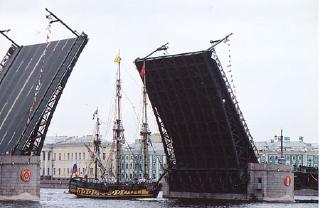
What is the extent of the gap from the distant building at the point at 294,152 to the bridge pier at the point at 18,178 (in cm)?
4709

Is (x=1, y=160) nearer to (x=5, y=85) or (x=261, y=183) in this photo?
(x=5, y=85)

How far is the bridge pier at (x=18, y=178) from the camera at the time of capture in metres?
44.9

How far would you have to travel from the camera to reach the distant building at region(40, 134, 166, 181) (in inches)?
3905

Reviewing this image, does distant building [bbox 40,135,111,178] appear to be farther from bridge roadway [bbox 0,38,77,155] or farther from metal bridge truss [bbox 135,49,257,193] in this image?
bridge roadway [bbox 0,38,77,155]

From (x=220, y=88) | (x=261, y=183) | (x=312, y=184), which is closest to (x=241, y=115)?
(x=220, y=88)

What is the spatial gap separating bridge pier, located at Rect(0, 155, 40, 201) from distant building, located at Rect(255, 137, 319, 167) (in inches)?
1854

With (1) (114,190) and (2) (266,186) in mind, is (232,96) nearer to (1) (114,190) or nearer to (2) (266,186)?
(2) (266,186)

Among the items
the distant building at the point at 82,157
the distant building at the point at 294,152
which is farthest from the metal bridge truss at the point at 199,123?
the distant building at the point at 82,157

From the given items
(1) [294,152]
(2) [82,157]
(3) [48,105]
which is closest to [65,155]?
(2) [82,157]

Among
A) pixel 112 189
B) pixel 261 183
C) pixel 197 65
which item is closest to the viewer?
pixel 197 65

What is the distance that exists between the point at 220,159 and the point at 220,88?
6741 millimetres

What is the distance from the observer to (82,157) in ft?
335

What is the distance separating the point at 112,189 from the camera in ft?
193

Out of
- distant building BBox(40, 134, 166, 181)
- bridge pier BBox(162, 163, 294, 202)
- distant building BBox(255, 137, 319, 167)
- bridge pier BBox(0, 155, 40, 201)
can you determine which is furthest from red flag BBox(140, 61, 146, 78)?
distant building BBox(40, 134, 166, 181)
